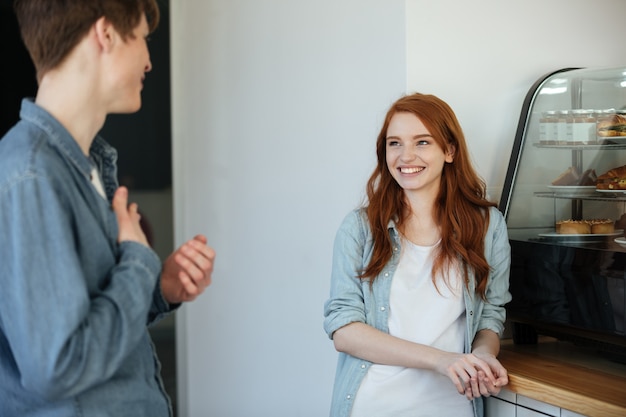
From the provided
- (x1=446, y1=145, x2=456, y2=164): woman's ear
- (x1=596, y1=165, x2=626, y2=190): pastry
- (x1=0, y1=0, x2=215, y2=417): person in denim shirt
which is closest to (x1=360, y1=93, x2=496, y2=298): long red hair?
(x1=446, y1=145, x2=456, y2=164): woman's ear

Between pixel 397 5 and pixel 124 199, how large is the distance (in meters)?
1.35

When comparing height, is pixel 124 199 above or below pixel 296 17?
below

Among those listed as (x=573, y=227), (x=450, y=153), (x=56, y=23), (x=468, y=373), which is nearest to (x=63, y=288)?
(x=56, y=23)

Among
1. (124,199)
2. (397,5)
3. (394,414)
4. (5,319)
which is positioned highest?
(397,5)

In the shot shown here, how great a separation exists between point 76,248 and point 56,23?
31 cm

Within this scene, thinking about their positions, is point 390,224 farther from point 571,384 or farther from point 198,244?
point 198,244

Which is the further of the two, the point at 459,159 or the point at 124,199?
the point at 459,159

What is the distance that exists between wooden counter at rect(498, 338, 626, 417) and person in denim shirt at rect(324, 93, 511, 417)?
0.09m

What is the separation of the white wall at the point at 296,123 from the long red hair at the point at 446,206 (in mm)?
278

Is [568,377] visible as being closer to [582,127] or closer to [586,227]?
[586,227]

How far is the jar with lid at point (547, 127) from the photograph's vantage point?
2330 millimetres

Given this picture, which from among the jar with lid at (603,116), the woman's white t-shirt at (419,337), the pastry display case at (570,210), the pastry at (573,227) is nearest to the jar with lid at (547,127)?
the pastry display case at (570,210)

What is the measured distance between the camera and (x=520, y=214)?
234 cm

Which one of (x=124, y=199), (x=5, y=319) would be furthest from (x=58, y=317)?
(x=124, y=199)
